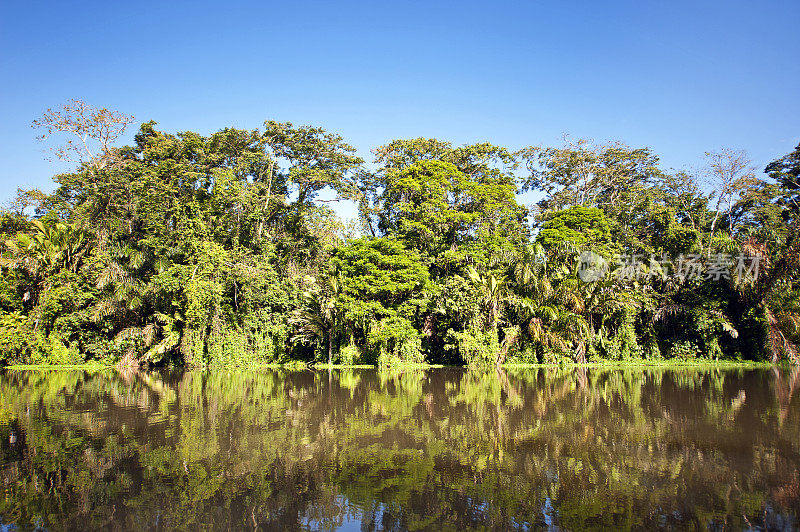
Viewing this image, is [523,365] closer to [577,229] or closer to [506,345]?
[506,345]

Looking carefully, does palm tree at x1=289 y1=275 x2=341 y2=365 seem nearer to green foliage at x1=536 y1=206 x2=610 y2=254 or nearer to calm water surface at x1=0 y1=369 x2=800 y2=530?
calm water surface at x1=0 y1=369 x2=800 y2=530

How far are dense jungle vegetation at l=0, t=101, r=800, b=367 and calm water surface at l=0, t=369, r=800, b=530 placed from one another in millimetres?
10550

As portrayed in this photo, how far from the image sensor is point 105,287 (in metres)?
26.6

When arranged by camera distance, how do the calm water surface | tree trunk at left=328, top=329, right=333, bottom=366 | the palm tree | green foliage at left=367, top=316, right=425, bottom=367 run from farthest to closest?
tree trunk at left=328, top=329, right=333, bottom=366 < the palm tree < green foliage at left=367, top=316, right=425, bottom=367 < the calm water surface

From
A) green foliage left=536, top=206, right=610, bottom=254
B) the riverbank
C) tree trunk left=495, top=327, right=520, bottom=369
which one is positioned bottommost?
the riverbank

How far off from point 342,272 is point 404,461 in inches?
732

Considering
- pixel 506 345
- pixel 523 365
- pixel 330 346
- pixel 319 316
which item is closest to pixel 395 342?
pixel 330 346

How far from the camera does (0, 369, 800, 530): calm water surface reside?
19.5 feet

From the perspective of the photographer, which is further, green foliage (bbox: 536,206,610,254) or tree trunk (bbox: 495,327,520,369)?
green foliage (bbox: 536,206,610,254)

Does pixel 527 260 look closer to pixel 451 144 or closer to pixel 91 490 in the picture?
pixel 451 144

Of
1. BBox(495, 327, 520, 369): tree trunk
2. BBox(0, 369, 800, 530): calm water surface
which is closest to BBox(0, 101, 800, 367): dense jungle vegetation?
BBox(495, 327, 520, 369): tree trunk

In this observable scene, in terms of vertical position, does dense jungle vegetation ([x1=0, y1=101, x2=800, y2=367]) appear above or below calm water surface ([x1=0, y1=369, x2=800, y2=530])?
above

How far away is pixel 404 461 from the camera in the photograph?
26.7ft

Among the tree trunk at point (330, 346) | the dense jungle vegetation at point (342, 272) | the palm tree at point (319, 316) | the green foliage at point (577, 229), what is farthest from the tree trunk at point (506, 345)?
the tree trunk at point (330, 346)
